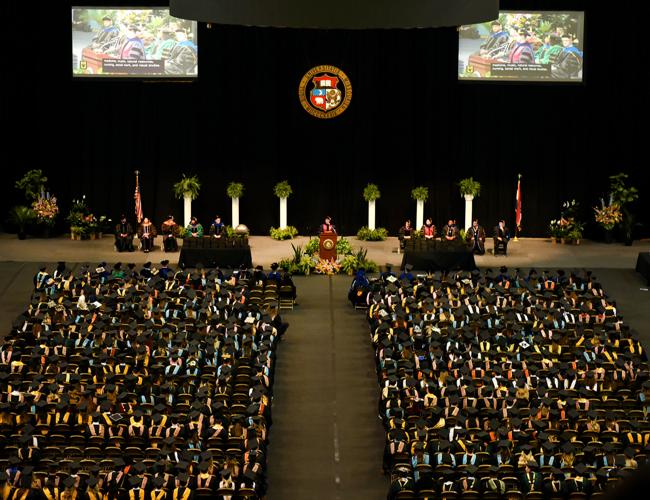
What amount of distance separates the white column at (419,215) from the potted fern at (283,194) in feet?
10.4

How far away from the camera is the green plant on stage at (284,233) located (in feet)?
102

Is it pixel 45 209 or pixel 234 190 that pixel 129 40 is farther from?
pixel 45 209

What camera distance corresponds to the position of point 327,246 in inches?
1073

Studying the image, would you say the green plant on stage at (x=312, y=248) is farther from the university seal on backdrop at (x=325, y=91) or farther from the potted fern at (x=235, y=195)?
the university seal on backdrop at (x=325, y=91)

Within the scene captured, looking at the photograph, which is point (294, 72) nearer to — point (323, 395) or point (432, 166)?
point (432, 166)

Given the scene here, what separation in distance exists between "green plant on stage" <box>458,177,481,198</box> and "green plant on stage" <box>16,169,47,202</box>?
398 inches

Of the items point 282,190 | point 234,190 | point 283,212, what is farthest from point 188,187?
point 283,212

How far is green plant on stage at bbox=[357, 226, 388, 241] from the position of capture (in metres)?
31.2

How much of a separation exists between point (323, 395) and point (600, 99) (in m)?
13.8

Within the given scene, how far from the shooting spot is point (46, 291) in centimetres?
2331

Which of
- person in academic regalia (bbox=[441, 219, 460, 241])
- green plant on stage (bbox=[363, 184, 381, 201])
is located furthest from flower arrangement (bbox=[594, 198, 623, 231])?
green plant on stage (bbox=[363, 184, 381, 201])

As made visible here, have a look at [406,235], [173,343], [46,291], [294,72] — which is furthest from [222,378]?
[294,72]

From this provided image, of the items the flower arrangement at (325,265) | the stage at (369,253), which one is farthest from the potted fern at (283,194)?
the flower arrangement at (325,265)

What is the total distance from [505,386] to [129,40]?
15.8 m
